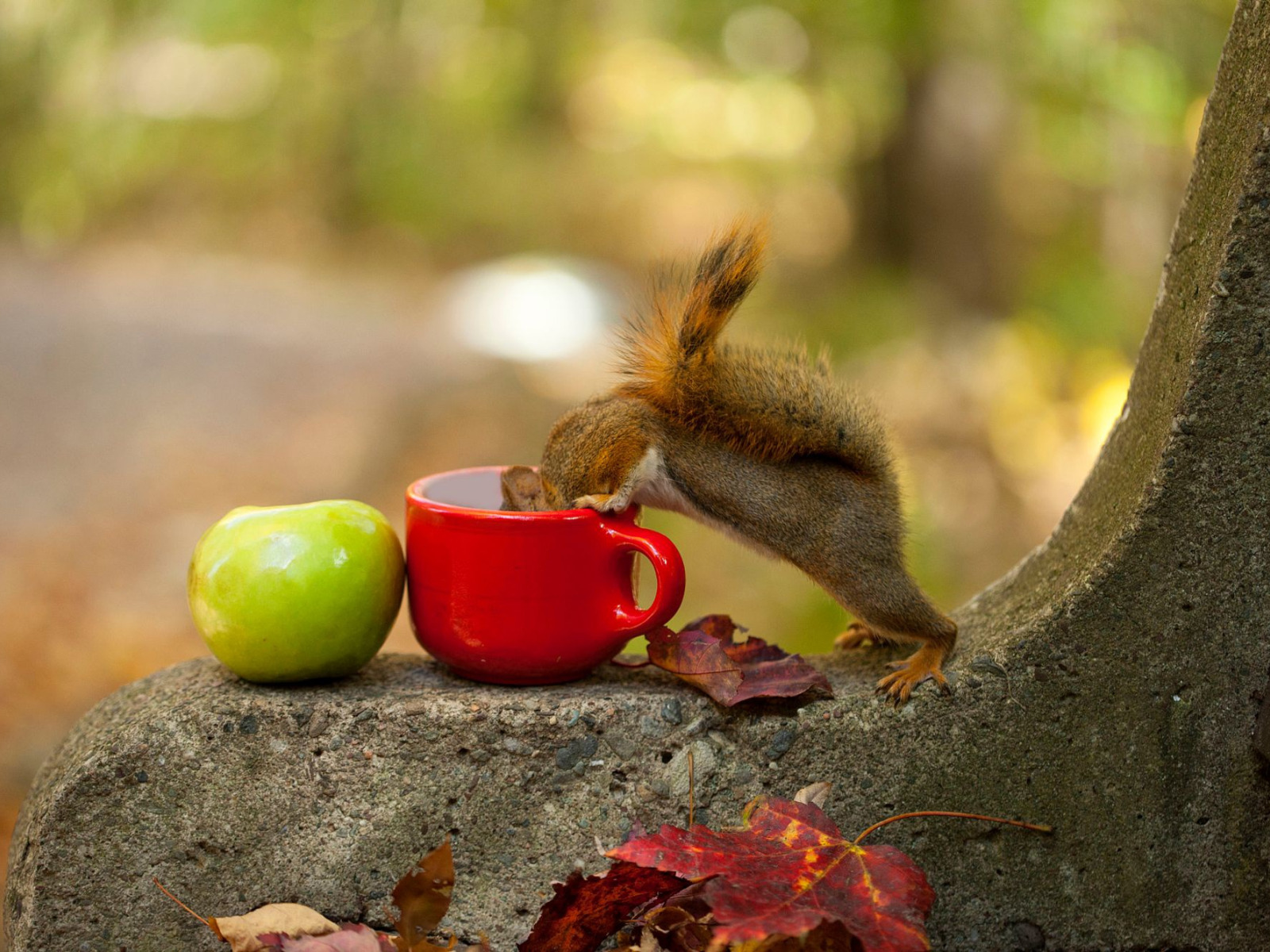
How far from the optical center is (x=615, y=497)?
4.64 feet

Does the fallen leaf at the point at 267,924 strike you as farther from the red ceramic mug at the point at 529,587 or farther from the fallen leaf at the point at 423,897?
the red ceramic mug at the point at 529,587

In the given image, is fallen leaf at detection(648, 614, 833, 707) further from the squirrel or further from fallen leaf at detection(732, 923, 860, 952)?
fallen leaf at detection(732, 923, 860, 952)

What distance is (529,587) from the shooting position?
4.36 feet

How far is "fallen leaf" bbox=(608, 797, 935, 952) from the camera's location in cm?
101

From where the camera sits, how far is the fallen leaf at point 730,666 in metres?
1.32

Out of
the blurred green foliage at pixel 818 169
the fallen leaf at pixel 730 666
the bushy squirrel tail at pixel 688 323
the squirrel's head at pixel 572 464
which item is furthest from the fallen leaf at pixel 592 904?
the blurred green foliage at pixel 818 169

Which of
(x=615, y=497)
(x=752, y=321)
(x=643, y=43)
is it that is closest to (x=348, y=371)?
(x=752, y=321)

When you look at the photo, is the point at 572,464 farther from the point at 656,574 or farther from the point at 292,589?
the point at 292,589

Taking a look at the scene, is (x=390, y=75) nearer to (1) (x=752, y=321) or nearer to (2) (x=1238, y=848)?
(1) (x=752, y=321)

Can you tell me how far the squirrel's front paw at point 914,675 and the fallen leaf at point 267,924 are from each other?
66 cm

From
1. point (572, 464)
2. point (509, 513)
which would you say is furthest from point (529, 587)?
point (572, 464)

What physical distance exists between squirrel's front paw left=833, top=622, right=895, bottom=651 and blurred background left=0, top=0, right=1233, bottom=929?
125cm

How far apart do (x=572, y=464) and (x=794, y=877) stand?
0.62 metres

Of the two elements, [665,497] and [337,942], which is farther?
[665,497]
